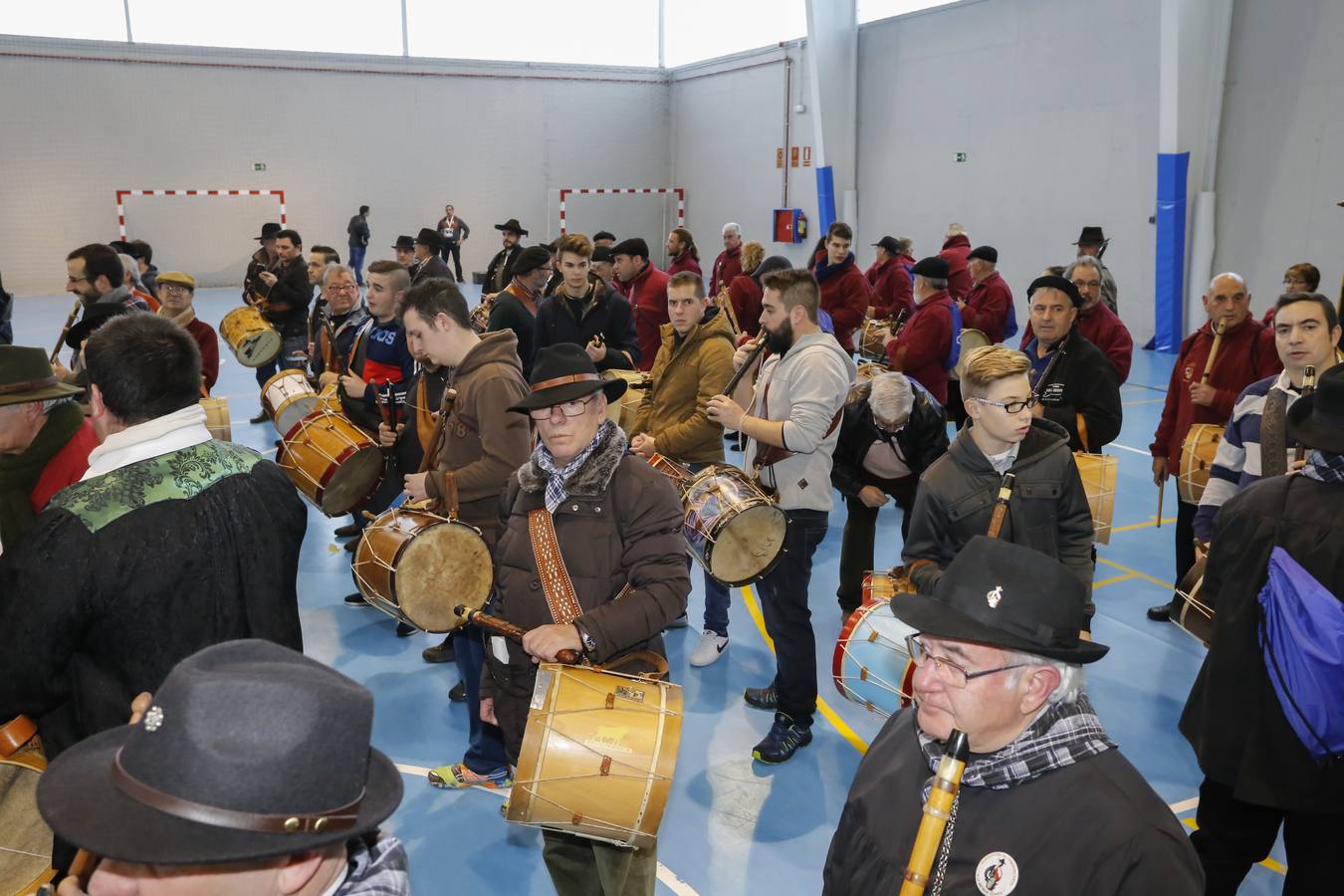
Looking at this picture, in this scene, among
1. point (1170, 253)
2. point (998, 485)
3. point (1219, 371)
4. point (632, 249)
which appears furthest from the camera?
point (1170, 253)

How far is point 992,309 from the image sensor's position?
8.94 m

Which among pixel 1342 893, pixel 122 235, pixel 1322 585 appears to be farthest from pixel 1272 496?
pixel 122 235

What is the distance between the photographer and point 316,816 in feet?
4.31

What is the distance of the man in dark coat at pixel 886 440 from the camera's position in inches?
210

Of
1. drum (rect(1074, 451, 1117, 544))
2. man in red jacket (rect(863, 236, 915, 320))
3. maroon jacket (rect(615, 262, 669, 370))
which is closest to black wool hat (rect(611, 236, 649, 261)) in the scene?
maroon jacket (rect(615, 262, 669, 370))

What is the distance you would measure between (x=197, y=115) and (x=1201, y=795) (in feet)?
78.4

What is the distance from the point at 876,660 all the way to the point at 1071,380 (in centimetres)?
260

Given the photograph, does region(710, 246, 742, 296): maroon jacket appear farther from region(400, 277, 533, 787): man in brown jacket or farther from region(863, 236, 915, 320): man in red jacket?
region(400, 277, 533, 787): man in brown jacket

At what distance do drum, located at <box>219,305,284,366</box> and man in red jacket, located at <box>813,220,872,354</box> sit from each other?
5321 mm

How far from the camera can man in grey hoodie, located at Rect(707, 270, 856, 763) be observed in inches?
172

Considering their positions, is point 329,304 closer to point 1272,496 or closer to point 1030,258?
point 1272,496

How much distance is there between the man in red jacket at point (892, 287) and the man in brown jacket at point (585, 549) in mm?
7241

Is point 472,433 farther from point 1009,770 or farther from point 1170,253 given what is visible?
point 1170,253

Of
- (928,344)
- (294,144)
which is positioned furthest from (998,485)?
(294,144)
